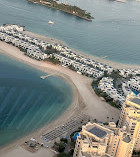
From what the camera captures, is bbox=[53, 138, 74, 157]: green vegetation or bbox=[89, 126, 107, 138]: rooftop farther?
bbox=[53, 138, 74, 157]: green vegetation


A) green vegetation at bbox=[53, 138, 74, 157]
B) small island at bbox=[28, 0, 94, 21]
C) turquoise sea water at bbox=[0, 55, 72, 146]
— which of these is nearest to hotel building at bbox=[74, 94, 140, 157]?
green vegetation at bbox=[53, 138, 74, 157]

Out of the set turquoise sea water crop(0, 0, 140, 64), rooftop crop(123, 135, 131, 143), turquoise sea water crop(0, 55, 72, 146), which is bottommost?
turquoise sea water crop(0, 55, 72, 146)

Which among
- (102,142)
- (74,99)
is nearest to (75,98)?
(74,99)

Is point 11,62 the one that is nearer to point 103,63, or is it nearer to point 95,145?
point 103,63

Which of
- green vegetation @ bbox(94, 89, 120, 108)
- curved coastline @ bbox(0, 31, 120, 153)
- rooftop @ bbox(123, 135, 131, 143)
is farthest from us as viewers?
green vegetation @ bbox(94, 89, 120, 108)

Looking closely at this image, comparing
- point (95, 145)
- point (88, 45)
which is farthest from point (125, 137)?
point (88, 45)

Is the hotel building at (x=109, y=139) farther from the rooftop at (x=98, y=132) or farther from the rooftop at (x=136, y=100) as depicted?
the rooftop at (x=136, y=100)

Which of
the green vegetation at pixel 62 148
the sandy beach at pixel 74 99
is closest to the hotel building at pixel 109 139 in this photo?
the green vegetation at pixel 62 148

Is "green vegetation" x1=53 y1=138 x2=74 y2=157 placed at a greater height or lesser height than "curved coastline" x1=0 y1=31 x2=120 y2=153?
lesser

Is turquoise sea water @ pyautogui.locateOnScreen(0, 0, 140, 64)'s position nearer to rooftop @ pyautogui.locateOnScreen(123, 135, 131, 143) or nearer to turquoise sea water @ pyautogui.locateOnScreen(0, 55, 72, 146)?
turquoise sea water @ pyautogui.locateOnScreen(0, 55, 72, 146)
